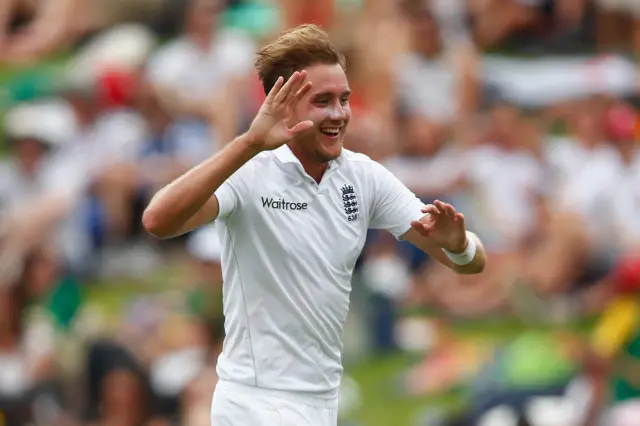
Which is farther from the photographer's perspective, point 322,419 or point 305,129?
point 322,419

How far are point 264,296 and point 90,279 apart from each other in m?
7.12

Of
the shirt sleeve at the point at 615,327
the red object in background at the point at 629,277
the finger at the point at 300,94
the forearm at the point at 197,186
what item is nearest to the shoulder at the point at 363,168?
the finger at the point at 300,94

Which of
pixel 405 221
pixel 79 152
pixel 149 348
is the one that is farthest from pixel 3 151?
pixel 405 221

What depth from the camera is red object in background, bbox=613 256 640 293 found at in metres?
9.01

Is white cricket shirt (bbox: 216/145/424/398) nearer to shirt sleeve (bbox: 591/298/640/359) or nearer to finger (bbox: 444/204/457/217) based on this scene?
finger (bbox: 444/204/457/217)

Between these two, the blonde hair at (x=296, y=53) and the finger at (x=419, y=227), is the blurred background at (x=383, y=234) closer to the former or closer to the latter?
the finger at (x=419, y=227)

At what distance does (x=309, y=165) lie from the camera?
4.60 meters

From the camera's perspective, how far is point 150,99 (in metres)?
12.1

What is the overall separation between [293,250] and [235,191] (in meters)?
0.30

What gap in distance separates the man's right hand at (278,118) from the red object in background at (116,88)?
8175 millimetres

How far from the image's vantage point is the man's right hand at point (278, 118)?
4.10m

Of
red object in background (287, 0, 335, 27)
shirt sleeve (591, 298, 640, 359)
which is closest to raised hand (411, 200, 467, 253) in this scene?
shirt sleeve (591, 298, 640, 359)

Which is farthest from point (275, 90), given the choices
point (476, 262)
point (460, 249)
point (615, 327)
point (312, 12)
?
point (312, 12)

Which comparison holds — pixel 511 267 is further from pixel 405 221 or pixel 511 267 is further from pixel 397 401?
pixel 405 221
